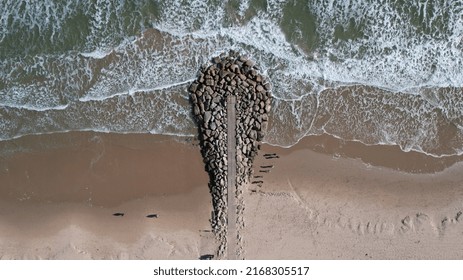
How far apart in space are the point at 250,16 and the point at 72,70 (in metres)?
4.88

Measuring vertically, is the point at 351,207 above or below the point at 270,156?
below

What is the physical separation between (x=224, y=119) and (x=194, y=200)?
87.2 inches

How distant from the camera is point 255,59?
1154 centimetres

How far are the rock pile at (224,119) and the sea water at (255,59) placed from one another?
34 cm

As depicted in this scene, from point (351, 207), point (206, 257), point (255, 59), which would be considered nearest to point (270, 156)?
point (351, 207)

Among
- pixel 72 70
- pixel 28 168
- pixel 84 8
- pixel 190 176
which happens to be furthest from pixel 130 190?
pixel 84 8

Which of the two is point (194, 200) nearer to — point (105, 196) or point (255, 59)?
point (105, 196)

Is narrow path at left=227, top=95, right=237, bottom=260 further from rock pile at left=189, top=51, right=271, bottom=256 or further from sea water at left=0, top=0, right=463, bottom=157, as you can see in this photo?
sea water at left=0, top=0, right=463, bottom=157

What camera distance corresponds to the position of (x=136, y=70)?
11523 millimetres

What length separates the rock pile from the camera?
1130 cm

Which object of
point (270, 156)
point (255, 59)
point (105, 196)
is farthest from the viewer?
point (255, 59)

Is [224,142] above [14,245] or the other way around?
above

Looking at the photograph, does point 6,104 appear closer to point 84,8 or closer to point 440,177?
point 84,8

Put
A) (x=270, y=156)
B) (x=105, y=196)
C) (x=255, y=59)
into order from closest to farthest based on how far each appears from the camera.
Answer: (x=105, y=196) < (x=270, y=156) < (x=255, y=59)
